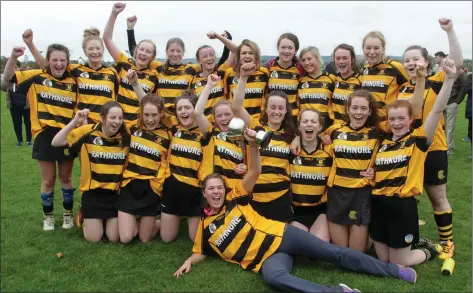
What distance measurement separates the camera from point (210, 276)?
420 cm

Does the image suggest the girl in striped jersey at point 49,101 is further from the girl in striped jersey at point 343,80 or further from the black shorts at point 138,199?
the girl in striped jersey at point 343,80

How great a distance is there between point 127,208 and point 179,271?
4.16 feet

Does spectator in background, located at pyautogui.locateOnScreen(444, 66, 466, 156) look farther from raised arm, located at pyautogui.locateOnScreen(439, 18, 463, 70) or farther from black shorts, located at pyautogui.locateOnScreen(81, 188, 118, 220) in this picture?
black shorts, located at pyautogui.locateOnScreen(81, 188, 118, 220)

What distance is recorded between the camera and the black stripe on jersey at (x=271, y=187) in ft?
15.6

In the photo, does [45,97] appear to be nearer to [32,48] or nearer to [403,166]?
[32,48]

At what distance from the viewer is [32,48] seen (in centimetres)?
541

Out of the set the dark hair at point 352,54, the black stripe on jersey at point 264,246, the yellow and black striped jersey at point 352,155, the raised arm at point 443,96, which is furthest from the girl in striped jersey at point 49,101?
the raised arm at point 443,96

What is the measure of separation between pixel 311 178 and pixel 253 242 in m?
1.04

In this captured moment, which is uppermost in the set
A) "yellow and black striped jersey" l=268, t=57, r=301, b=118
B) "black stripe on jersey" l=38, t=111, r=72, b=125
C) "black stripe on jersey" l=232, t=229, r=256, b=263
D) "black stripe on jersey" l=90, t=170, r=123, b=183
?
"yellow and black striped jersey" l=268, t=57, r=301, b=118

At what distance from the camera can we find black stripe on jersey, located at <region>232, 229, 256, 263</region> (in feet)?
13.9

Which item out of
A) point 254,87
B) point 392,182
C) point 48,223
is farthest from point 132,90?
point 392,182

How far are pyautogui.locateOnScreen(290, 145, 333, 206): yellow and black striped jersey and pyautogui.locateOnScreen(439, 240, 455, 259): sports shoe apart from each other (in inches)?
54.5

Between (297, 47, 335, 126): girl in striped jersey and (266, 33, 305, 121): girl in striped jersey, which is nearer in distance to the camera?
(297, 47, 335, 126): girl in striped jersey

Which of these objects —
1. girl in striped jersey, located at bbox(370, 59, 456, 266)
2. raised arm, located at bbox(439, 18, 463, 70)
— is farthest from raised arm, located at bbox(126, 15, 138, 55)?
raised arm, located at bbox(439, 18, 463, 70)
